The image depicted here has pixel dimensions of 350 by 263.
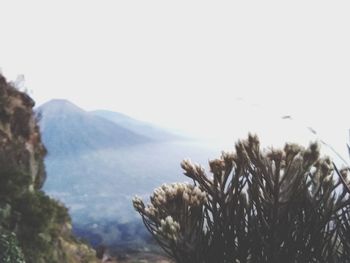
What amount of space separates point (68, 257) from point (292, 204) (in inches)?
509

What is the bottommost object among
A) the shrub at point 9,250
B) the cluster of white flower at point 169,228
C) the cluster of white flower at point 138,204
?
the shrub at point 9,250

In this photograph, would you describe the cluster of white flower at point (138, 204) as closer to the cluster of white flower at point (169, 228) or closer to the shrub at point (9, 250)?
the cluster of white flower at point (169, 228)

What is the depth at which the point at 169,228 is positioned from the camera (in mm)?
3805

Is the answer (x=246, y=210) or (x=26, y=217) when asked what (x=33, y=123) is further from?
(x=246, y=210)

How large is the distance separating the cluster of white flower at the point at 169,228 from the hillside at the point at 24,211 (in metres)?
6.76

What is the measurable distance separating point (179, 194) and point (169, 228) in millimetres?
351

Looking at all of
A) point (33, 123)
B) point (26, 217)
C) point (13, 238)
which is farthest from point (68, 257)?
point (33, 123)

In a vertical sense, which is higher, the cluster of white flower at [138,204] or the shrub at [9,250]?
the cluster of white flower at [138,204]

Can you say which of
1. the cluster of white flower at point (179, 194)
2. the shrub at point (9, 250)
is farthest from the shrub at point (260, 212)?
the shrub at point (9, 250)

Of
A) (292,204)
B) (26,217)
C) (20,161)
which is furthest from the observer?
(20,161)

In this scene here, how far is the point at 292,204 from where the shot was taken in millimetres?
3846

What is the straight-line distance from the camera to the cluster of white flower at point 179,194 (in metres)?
4.09

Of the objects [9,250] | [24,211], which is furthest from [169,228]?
[24,211]

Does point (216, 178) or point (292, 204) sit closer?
point (292, 204)
